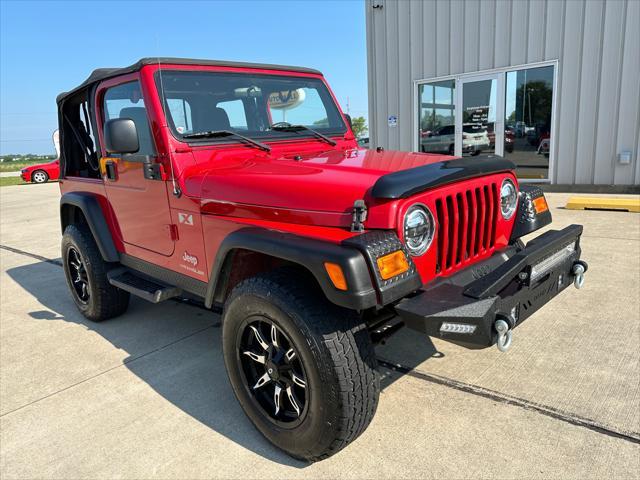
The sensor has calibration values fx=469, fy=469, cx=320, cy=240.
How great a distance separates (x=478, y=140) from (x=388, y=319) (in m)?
8.66

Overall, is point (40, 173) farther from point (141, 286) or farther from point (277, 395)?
point (277, 395)

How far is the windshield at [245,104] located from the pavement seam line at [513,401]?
1.75 metres

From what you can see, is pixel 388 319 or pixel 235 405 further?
pixel 235 405

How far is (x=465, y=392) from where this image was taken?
2652 mm

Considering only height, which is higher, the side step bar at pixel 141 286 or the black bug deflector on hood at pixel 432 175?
the black bug deflector on hood at pixel 432 175

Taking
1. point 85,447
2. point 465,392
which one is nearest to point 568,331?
point 465,392

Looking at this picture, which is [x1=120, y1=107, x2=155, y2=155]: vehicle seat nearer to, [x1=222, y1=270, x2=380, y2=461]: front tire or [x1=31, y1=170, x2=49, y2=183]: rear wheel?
[x1=222, y1=270, x2=380, y2=461]: front tire

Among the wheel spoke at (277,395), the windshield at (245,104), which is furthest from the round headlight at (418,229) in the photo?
the windshield at (245,104)

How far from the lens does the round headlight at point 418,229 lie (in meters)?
2.05

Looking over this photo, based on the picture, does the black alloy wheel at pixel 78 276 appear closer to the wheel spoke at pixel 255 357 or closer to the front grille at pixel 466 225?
the wheel spoke at pixel 255 357

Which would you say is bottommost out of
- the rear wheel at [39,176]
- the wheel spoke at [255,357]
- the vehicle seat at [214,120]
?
the rear wheel at [39,176]

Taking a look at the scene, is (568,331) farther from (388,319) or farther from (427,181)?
(427,181)

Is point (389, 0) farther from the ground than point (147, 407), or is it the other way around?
point (389, 0)

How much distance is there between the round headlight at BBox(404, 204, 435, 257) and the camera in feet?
6.73
